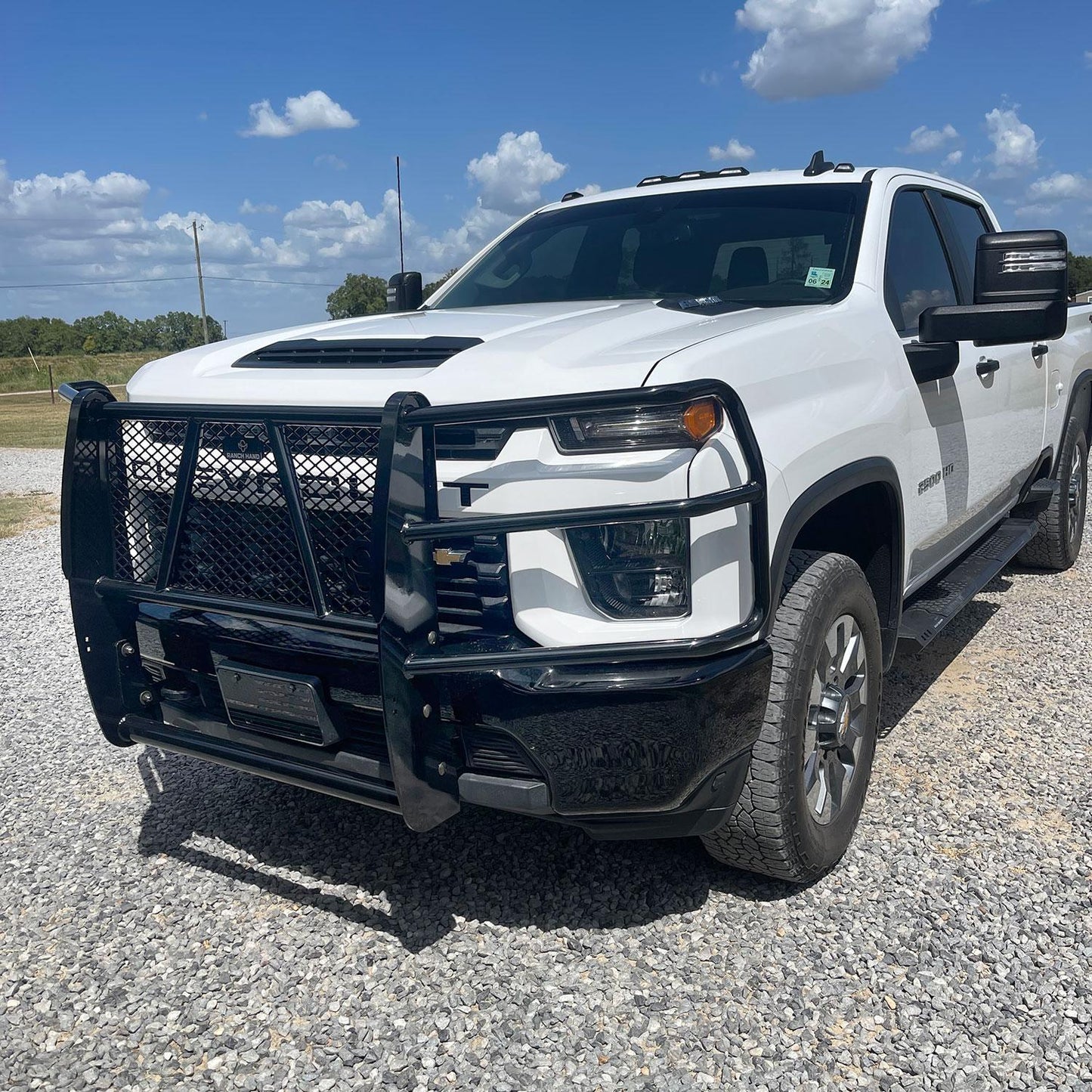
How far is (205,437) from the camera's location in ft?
8.80

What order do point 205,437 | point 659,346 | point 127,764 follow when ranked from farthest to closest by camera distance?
point 127,764 → point 205,437 → point 659,346

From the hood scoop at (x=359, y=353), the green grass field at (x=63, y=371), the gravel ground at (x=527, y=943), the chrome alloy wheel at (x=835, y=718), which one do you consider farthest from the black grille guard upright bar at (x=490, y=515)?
the green grass field at (x=63, y=371)

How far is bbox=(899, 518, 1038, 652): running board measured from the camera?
3633 millimetres

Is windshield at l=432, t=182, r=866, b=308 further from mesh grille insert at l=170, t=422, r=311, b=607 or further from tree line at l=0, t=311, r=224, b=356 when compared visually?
tree line at l=0, t=311, r=224, b=356

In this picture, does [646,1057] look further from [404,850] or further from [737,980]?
[404,850]

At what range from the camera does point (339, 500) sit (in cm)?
251

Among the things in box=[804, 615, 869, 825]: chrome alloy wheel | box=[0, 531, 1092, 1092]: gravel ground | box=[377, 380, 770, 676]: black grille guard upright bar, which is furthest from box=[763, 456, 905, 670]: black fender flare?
box=[0, 531, 1092, 1092]: gravel ground

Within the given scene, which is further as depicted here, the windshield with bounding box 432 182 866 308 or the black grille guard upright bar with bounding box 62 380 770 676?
the windshield with bounding box 432 182 866 308

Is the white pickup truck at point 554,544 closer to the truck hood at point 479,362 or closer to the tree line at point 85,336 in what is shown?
the truck hood at point 479,362

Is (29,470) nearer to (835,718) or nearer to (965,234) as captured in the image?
(965,234)

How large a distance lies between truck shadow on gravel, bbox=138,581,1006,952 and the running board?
3.55 feet

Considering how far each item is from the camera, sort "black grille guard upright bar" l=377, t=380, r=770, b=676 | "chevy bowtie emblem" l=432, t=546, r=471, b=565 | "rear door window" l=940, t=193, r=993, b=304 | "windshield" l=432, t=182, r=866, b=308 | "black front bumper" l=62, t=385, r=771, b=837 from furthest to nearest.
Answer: "rear door window" l=940, t=193, r=993, b=304, "windshield" l=432, t=182, r=866, b=308, "chevy bowtie emblem" l=432, t=546, r=471, b=565, "black front bumper" l=62, t=385, r=771, b=837, "black grille guard upright bar" l=377, t=380, r=770, b=676

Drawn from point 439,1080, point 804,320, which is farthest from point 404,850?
point 804,320

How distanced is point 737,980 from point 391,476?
4.97 ft
